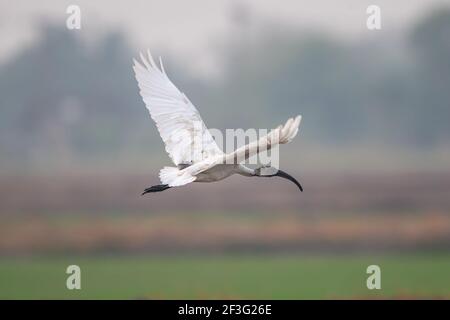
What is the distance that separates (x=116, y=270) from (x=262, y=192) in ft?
17.6

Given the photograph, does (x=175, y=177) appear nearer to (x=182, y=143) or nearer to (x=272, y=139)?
(x=182, y=143)

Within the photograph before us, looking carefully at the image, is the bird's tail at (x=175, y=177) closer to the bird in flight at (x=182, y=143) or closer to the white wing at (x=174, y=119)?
the bird in flight at (x=182, y=143)

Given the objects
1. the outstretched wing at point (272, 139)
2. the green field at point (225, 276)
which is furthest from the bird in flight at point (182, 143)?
the green field at point (225, 276)

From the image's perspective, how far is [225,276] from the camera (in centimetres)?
2216

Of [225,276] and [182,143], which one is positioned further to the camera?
[225,276]

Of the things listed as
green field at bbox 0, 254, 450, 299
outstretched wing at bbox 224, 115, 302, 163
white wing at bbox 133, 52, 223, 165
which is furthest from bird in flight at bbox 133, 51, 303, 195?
green field at bbox 0, 254, 450, 299

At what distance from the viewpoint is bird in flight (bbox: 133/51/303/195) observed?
11000 millimetres

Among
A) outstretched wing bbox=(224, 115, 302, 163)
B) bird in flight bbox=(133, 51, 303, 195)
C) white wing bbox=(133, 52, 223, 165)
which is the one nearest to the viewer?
outstretched wing bbox=(224, 115, 302, 163)

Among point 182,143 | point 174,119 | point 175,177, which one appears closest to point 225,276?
point 174,119

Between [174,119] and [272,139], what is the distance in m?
2.32

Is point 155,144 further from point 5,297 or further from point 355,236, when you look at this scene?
point 5,297

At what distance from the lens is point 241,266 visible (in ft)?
74.5

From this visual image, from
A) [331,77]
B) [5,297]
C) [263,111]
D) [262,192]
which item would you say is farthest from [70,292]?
[331,77]

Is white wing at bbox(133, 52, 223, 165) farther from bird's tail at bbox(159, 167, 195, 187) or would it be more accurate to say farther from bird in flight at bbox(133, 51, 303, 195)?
bird's tail at bbox(159, 167, 195, 187)
